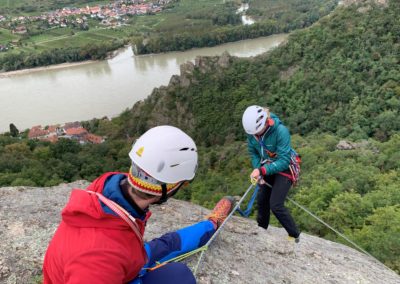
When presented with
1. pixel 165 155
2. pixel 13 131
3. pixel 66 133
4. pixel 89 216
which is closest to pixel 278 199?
pixel 165 155

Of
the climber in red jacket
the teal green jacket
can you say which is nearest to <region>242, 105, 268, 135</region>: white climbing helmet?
the teal green jacket

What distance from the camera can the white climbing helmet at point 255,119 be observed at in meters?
4.15

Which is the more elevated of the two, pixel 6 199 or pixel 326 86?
pixel 6 199

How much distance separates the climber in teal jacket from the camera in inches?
166

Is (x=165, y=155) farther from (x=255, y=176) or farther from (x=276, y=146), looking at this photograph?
(x=276, y=146)

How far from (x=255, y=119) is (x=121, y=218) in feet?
7.82

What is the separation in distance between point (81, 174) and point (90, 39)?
227 feet

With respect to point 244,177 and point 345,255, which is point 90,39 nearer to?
point 244,177

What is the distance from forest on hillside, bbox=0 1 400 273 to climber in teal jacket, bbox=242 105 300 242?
246 cm

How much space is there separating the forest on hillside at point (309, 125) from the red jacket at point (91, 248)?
16.1 ft

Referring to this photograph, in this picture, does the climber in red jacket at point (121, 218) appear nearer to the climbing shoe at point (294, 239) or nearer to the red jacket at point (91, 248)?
the red jacket at point (91, 248)

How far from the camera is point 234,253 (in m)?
4.60

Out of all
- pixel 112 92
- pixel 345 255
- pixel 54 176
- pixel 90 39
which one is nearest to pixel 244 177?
pixel 54 176

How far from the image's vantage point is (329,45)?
41.6 metres
